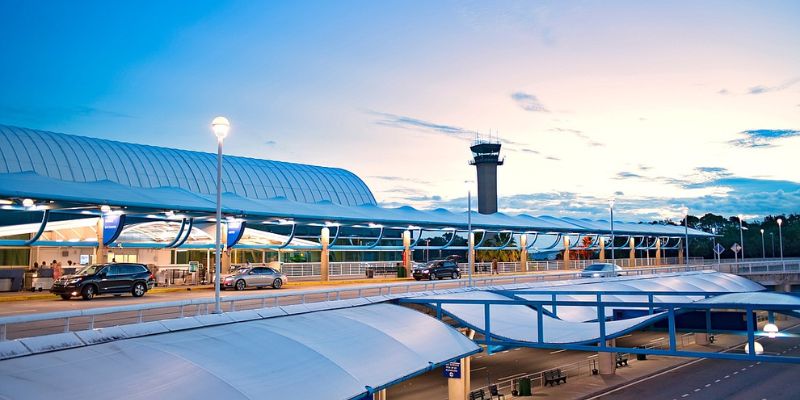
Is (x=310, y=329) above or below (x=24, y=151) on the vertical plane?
below

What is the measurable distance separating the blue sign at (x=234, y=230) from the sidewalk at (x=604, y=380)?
19.3 metres

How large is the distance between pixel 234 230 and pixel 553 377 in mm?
22254

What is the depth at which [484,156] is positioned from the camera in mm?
155750

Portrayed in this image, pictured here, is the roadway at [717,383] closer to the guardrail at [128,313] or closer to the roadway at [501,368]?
the roadway at [501,368]

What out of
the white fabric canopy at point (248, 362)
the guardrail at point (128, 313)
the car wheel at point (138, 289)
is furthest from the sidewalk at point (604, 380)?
the car wheel at point (138, 289)

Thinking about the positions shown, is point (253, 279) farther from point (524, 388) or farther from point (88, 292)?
point (524, 388)

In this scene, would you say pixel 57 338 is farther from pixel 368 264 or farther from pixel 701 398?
pixel 368 264

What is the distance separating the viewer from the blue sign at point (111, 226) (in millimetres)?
35688

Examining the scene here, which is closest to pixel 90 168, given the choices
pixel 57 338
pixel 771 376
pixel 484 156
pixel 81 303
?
pixel 81 303

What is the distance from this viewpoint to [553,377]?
42.2 meters

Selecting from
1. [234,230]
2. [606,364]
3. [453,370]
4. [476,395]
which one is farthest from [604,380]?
[234,230]

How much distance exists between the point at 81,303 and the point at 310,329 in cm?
1051

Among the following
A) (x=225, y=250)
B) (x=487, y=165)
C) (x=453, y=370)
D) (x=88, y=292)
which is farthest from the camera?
(x=487, y=165)

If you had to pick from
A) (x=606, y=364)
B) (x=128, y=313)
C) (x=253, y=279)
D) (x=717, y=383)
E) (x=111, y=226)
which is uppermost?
(x=111, y=226)
